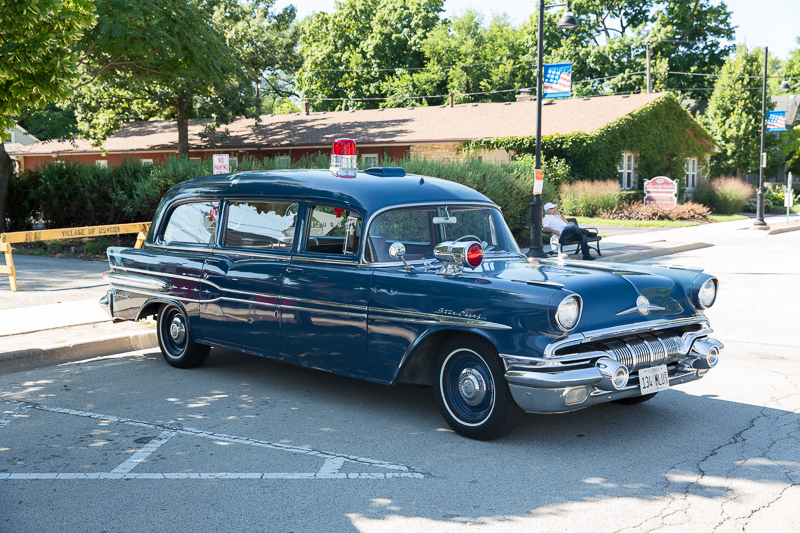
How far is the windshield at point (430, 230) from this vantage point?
5859 millimetres

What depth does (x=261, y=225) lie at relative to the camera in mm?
6742

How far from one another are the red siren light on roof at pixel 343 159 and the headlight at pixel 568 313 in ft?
8.21

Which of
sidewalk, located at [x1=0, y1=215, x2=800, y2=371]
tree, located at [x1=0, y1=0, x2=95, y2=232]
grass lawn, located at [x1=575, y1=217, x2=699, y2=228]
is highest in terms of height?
tree, located at [x1=0, y1=0, x2=95, y2=232]

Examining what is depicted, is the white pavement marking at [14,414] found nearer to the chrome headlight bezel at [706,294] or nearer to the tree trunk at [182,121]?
the chrome headlight bezel at [706,294]

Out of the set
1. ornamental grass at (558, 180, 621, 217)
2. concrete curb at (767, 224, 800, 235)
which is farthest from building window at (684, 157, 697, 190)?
concrete curb at (767, 224, 800, 235)

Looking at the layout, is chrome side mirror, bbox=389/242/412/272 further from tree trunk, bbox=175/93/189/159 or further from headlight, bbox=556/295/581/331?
tree trunk, bbox=175/93/189/159

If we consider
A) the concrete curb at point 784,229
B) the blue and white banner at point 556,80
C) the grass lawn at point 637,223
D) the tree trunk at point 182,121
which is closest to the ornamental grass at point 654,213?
the grass lawn at point 637,223

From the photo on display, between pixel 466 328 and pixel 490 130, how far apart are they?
2984 centimetres

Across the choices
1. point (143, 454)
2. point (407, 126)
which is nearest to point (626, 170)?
point (407, 126)

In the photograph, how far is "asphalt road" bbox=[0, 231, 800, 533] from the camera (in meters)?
4.07

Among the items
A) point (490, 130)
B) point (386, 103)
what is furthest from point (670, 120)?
point (386, 103)

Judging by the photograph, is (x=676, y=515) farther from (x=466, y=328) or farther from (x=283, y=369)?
(x=283, y=369)

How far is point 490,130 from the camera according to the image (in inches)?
1339

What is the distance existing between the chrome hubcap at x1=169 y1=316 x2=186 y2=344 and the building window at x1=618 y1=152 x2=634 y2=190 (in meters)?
29.9
